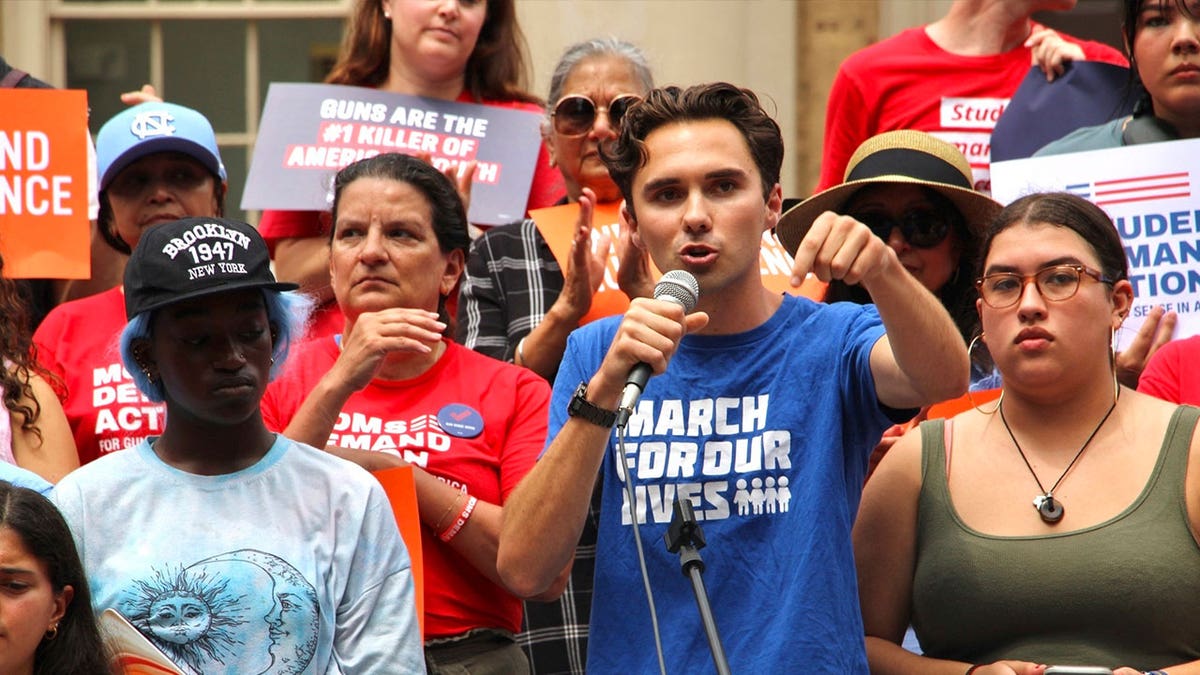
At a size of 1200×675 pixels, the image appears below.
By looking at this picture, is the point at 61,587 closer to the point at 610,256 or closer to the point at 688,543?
the point at 688,543

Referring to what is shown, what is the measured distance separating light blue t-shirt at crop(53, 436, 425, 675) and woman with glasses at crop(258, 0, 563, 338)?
2.20 meters

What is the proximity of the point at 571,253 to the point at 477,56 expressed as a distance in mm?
1521

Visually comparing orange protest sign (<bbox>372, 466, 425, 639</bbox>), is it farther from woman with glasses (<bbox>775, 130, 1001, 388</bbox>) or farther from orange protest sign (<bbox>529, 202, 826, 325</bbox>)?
woman with glasses (<bbox>775, 130, 1001, 388</bbox>)

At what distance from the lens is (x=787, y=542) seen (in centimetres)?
400

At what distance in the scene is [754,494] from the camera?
13.3ft

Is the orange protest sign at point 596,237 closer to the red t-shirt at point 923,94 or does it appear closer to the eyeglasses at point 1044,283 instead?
the red t-shirt at point 923,94

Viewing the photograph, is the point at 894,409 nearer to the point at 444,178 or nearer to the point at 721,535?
the point at 721,535

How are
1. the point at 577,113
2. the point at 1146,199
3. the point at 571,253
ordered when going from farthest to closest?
the point at 577,113, the point at 1146,199, the point at 571,253

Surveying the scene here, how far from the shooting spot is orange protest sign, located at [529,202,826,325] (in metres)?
5.68

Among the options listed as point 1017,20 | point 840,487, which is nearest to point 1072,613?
point 840,487

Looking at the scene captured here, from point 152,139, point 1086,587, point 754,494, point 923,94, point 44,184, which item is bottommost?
point 1086,587

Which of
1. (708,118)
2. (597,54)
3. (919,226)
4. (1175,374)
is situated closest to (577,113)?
(597,54)

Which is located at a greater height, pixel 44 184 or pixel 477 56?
pixel 477 56

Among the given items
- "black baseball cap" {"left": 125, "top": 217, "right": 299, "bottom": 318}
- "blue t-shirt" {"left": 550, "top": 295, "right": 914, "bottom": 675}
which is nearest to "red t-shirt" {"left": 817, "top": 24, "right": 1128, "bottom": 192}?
"blue t-shirt" {"left": 550, "top": 295, "right": 914, "bottom": 675}
